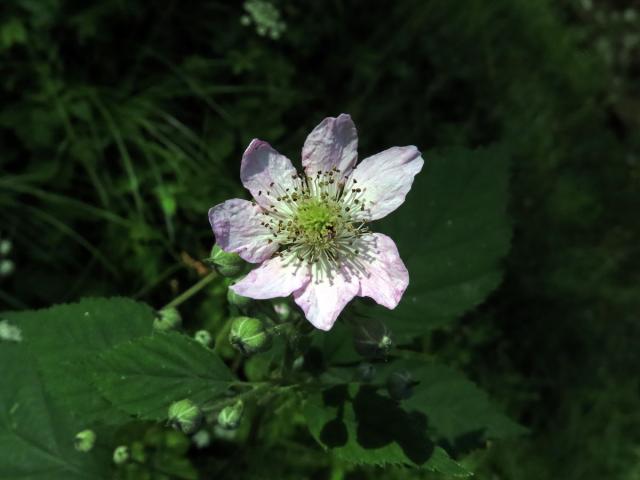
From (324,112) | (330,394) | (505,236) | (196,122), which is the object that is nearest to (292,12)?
(324,112)

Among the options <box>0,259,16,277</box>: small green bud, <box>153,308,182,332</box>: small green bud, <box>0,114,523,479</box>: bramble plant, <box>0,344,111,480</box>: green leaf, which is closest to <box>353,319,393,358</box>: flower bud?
<box>0,114,523,479</box>: bramble plant

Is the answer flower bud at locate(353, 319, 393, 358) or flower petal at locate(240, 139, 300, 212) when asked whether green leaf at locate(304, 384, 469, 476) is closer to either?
flower bud at locate(353, 319, 393, 358)

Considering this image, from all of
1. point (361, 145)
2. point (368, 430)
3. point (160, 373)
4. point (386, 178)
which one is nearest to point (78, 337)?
point (160, 373)

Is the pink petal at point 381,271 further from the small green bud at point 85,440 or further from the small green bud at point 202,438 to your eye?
the small green bud at point 202,438

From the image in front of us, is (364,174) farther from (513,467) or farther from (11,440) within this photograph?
(513,467)

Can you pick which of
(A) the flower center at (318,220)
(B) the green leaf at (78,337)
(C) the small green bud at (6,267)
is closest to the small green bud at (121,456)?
(B) the green leaf at (78,337)

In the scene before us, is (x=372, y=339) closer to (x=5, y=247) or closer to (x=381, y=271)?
(x=381, y=271)
